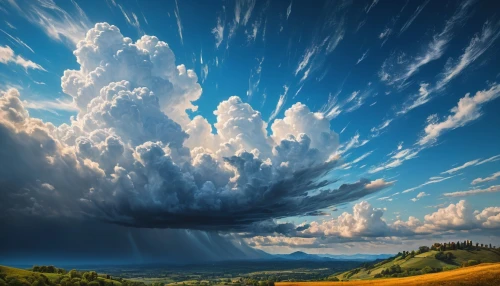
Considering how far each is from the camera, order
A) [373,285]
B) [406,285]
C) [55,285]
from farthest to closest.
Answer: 1. [55,285]
2. [373,285]
3. [406,285]

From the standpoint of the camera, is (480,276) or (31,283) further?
(31,283)

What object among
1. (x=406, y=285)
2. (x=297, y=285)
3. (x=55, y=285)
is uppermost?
(x=406, y=285)

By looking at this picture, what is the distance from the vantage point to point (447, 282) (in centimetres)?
8200

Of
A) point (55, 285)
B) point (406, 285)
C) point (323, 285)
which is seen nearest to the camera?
point (406, 285)

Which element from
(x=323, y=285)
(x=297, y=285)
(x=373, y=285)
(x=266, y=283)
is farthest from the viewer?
(x=266, y=283)

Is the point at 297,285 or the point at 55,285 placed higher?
the point at 297,285

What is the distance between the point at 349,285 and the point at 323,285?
481 inches

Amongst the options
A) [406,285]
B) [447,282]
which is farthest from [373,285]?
[447,282]

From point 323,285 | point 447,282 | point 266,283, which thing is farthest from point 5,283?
point 447,282

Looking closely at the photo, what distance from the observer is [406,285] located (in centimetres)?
8869

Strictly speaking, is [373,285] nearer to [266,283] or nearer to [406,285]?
[406,285]

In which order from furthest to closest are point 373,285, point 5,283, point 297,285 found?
point 5,283 < point 297,285 < point 373,285

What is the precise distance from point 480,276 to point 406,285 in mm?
19587

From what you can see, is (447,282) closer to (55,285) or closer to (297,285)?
(297,285)
